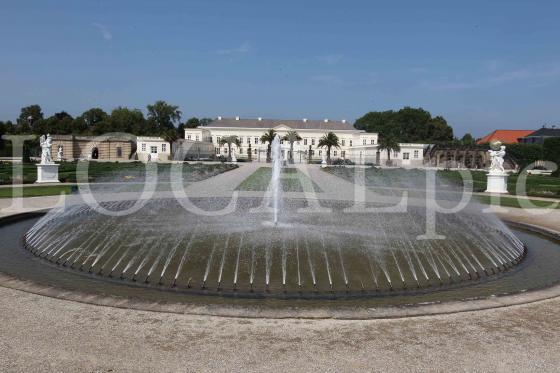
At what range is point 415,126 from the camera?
382ft

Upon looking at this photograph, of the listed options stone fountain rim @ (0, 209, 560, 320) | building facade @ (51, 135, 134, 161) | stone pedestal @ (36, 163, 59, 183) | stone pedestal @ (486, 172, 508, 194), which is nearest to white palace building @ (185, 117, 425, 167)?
building facade @ (51, 135, 134, 161)

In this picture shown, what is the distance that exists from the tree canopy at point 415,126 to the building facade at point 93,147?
5681 centimetres

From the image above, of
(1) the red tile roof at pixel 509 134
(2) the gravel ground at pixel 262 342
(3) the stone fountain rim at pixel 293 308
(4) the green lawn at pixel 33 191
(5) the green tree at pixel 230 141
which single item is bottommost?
(2) the gravel ground at pixel 262 342

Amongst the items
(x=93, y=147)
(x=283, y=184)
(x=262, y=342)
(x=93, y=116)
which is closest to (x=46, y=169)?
(x=283, y=184)

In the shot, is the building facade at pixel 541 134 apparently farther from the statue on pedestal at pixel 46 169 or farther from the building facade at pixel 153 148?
the statue on pedestal at pixel 46 169

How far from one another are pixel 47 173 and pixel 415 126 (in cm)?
9955

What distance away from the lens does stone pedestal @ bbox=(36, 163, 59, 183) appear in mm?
28750

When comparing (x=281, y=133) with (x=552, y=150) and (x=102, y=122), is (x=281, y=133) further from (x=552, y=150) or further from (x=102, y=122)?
(x=552, y=150)

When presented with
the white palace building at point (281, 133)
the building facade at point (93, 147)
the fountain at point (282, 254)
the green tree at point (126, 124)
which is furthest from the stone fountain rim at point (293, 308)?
the green tree at point (126, 124)

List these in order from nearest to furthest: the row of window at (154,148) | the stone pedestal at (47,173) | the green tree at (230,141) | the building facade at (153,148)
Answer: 1. the stone pedestal at (47,173)
2. the building facade at (153,148)
3. the row of window at (154,148)
4. the green tree at (230,141)

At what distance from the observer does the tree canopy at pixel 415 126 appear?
113 metres

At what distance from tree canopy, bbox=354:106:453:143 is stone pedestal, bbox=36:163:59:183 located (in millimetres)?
88966

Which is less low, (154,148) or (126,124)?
(126,124)

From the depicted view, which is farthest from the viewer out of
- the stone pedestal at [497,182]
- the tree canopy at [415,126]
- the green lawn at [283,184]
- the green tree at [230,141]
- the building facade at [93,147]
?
the tree canopy at [415,126]
